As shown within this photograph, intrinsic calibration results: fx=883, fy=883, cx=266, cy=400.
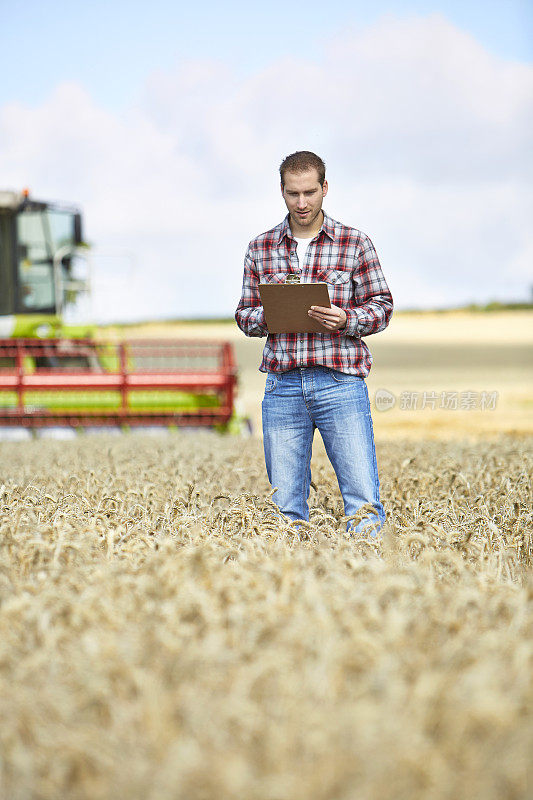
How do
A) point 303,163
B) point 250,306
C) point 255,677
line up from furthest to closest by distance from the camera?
point 250,306 → point 303,163 → point 255,677

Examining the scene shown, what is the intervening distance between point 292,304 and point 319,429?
0.67 meters

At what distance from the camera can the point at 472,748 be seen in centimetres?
170

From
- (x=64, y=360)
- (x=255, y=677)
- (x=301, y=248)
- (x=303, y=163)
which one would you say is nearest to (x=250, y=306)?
(x=301, y=248)

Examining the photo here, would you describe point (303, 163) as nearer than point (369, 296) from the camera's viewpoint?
Yes

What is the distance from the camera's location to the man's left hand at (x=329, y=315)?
146 inches

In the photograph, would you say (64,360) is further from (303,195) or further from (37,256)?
(303,195)

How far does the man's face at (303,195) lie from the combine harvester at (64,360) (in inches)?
284

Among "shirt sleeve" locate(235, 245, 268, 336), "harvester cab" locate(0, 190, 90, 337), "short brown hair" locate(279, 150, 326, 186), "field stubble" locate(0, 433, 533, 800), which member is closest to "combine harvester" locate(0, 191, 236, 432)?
"harvester cab" locate(0, 190, 90, 337)

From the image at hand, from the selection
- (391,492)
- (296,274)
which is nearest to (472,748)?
(296,274)

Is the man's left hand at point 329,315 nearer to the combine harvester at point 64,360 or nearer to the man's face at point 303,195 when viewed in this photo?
the man's face at point 303,195

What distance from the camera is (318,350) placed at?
13.0ft

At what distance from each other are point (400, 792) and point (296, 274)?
2.67m

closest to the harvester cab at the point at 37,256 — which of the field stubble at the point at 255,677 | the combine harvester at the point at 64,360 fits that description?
the combine harvester at the point at 64,360

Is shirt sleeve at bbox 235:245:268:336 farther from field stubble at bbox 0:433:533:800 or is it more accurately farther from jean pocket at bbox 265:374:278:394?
field stubble at bbox 0:433:533:800
